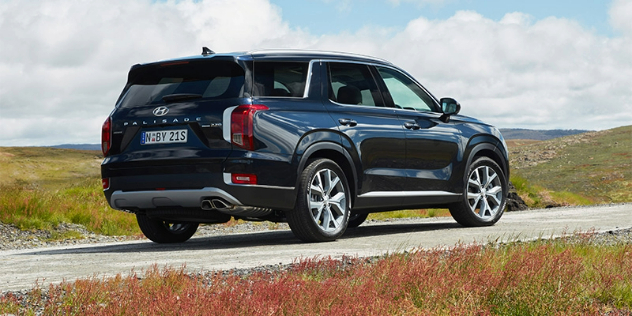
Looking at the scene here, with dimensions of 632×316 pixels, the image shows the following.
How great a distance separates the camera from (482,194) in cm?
1028

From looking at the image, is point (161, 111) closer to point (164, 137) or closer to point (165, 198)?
point (164, 137)

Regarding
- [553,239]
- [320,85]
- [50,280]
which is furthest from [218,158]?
[553,239]

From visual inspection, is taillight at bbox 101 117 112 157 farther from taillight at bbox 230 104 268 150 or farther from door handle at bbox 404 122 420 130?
door handle at bbox 404 122 420 130

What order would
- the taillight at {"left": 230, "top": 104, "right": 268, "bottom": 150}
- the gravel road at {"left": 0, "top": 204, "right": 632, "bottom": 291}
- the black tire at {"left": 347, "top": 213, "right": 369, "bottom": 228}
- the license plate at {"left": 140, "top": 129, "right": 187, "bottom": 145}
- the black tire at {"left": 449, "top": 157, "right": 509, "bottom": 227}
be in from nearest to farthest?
the gravel road at {"left": 0, "top": 204, "right": 632, "bottom": 291} → the taillight at {"left": 230, "top": 104, "right": 268, "bottom": 150} → the license plate at {"left": 140, "top": 129, "right": 187, "bottom": 145} → the black tire at {"left": 449, "top": 157, "right": 509, "bottom": 227} → the black tire at {"left": 347, "top": 213, "right": 369, "bottom": 228}

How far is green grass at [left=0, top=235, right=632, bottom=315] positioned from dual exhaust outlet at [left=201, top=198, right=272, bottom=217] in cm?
175

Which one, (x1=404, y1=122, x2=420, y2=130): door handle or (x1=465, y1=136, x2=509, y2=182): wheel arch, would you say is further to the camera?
(x1=465, y1=136, x2=509, y2=182): wheel arch

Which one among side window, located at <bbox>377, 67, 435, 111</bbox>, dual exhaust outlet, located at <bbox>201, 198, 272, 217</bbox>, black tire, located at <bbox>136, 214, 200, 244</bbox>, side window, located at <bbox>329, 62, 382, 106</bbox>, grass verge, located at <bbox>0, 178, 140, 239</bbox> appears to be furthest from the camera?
grass verge, located at <bbox>0, 178, 140, 239</bbox>

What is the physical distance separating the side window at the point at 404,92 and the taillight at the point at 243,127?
7.85ft

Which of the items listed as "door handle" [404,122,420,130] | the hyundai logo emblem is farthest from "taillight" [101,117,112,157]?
"door handle" [404,122,420,130]

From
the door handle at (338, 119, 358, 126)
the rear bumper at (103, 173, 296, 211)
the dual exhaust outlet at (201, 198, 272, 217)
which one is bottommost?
the dual exhaust outlet at (201, 198, 272, 217)

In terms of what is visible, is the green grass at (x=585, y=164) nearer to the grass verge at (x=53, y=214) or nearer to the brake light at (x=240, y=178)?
the grass verge at (x=53, y=214)

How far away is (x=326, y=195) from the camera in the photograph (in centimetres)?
820

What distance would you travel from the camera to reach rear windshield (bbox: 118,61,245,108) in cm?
776

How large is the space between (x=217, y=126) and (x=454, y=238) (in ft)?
9.52
